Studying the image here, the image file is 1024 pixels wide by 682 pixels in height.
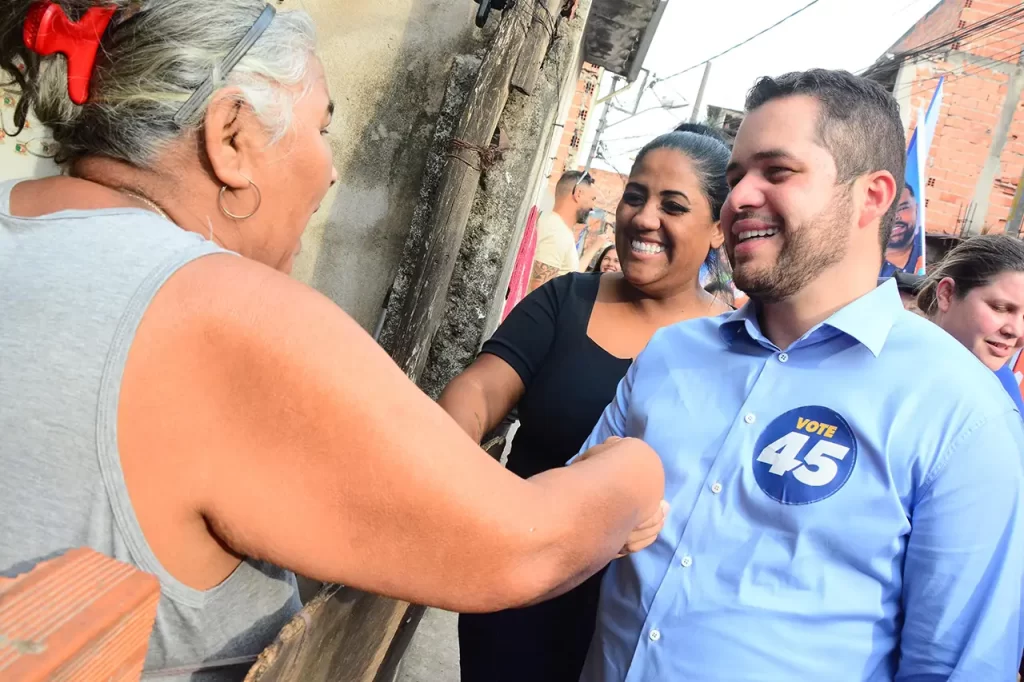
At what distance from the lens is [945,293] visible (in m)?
3.47

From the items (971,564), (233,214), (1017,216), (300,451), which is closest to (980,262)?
(971,564)

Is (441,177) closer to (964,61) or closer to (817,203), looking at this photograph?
(817,203)

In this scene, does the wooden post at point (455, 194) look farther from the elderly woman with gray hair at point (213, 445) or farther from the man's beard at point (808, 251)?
the elderly woman with gray hair at point (213, 445)

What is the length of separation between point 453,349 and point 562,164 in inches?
439

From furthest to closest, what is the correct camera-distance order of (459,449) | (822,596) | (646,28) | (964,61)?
(964,61) → (646,28) → (822,596) → (459,449)

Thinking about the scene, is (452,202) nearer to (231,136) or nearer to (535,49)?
(535,49)

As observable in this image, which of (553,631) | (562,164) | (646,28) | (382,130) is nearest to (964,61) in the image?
(562,164)

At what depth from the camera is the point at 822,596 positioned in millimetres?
1319

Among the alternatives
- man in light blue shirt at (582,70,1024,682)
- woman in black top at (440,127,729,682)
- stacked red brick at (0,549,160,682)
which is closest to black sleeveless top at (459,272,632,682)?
woman in black top at (440,127,729,682)

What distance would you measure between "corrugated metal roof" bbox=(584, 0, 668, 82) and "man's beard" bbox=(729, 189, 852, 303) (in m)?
4.79

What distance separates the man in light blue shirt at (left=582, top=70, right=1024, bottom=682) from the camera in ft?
3.98

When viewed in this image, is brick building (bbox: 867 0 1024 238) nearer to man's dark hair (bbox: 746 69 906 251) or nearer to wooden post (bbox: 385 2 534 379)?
wooden post (bbox: 385 2 534 379)

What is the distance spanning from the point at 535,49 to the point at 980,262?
7.47 ft

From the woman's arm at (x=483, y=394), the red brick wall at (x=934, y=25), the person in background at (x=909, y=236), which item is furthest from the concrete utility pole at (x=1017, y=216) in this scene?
the woman's arm at (x=483, y=394)
